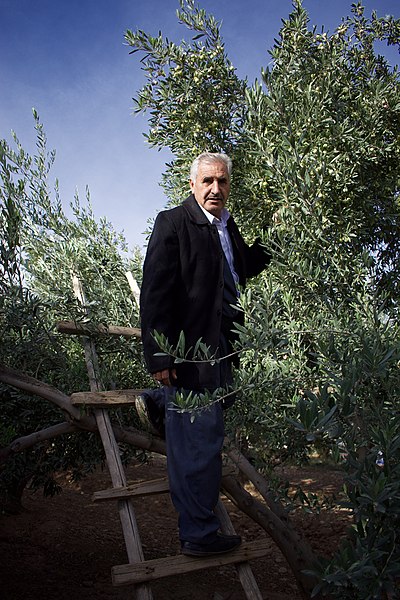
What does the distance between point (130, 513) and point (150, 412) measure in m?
0.73

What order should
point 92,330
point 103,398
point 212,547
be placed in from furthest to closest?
point 92,330 < point 103,398 < point 212,547

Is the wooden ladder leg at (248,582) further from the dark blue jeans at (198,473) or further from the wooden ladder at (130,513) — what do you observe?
the dark blue jeans at (198,473)

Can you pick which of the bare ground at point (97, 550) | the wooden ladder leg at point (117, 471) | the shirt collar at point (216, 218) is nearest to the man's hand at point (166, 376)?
the wooden ladder leg at point (117, 471)

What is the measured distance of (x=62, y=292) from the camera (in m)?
5.44

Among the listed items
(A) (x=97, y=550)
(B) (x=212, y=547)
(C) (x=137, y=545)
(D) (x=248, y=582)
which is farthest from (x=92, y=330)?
(A) (x=97, y=550)

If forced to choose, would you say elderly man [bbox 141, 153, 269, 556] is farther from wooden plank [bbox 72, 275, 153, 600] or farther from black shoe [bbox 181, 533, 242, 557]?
wooden plank [bbox 72, 275, 153, 600]

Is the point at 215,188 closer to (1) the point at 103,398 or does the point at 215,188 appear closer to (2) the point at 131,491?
(1) the point at 103,398

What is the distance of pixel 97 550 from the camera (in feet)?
25.7

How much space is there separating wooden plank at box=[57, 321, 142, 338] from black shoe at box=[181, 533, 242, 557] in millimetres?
1878

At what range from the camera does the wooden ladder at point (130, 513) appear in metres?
3.47

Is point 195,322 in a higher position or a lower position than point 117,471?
higher

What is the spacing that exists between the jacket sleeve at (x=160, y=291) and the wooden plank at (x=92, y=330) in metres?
1.13

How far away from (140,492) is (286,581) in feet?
12.9

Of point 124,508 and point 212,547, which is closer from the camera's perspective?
point 212,547
